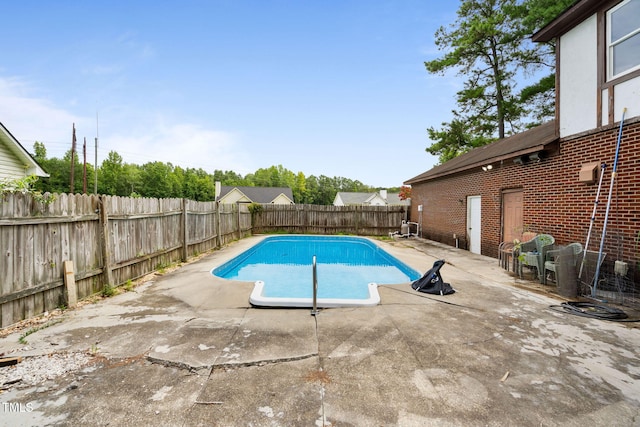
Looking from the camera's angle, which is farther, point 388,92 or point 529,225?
point 388,92

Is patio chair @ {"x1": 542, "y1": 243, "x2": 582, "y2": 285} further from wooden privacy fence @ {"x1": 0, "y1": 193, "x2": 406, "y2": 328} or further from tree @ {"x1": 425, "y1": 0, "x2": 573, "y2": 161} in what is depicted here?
tree @ {"x1": 425, "y1": 0, "x2": 573, "y2": 161}

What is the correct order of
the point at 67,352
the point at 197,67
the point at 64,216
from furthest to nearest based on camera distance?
the point at 197,67 < the point at 64,216 < the point at 67,352

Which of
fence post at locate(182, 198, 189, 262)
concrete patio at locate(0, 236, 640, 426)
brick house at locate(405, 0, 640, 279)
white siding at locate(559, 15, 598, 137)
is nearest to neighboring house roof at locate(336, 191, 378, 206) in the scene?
brick house at locate(405, 0, 640, 279)

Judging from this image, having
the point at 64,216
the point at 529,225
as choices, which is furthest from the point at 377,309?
the point at 529,225

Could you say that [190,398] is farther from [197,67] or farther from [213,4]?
[197,67]

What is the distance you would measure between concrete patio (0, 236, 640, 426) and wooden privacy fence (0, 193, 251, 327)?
1.60 feet

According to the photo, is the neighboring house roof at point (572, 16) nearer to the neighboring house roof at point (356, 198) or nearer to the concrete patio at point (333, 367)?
the concrete patio at point (333, 367)

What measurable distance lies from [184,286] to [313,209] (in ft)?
36.9

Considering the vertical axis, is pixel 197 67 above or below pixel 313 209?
above

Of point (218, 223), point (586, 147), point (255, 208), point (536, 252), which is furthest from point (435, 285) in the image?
point (255, 208)

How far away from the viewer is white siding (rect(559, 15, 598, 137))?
5324 millimetres

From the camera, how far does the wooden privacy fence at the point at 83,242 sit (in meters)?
3.45

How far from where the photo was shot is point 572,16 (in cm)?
554

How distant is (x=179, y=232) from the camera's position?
7844 mm
